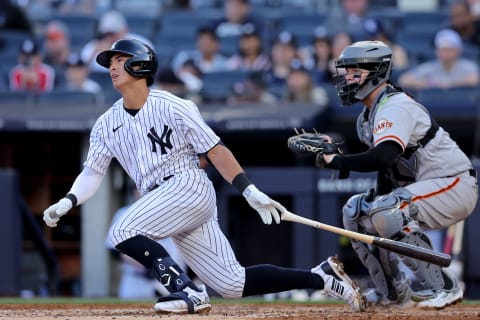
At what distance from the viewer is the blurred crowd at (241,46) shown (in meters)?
10.4

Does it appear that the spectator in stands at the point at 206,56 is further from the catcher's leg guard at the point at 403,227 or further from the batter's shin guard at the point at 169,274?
the batter's shin guard at the point at 169,274

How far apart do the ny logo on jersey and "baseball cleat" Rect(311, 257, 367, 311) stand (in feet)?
3.18

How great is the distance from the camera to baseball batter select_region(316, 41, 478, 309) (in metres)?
5.84

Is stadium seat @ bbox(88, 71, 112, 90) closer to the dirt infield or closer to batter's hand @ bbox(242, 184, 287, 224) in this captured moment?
the dirt infield

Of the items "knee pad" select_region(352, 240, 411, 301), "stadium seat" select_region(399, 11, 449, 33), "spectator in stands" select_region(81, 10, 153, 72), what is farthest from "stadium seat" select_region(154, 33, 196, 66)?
"knee pad" select_region(352, 240, 411, 301)

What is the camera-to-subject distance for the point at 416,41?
459 inches

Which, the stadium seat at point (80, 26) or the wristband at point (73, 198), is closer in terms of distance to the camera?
the wristband at point (73, 198)

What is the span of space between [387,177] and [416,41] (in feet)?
18.5

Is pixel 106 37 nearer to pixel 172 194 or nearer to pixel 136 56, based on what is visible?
pixel 136 56

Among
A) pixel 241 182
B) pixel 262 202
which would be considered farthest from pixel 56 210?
pixel 262 202

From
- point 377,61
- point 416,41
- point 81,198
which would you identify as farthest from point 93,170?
point 416,41

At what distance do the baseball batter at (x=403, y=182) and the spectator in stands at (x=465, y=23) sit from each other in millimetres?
5453

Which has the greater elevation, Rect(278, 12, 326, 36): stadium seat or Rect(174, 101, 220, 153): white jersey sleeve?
Rect(278, 12, 326, 36): stadium seat

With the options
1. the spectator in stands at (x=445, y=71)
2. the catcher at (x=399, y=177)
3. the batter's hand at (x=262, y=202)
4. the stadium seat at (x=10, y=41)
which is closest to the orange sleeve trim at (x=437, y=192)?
the catcher at (x=399, y=177)
